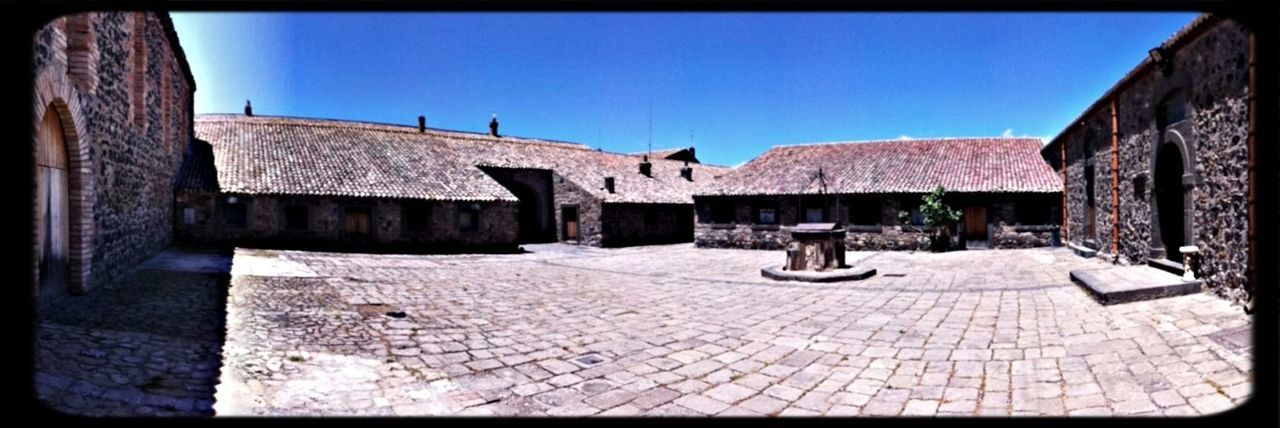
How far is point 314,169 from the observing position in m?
21.9

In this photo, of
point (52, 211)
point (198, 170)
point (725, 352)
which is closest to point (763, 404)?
point (725, 352)

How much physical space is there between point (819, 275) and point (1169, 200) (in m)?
5.98

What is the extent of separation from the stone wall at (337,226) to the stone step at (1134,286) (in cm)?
1883

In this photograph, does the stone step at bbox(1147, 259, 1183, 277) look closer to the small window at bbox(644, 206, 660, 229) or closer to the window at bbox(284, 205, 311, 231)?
the small window at bbox(644, 206, 660, 229)

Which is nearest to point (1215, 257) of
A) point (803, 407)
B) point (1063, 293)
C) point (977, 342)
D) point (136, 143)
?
point (1063, 293)

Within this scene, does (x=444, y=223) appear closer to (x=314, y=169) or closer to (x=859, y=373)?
(x=314, y=169)

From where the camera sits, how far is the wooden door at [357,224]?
20.9m

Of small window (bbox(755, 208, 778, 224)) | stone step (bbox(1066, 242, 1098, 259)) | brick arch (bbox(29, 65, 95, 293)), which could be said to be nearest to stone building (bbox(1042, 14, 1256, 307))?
stone step (bbox(1066, 242, 1098, 259))

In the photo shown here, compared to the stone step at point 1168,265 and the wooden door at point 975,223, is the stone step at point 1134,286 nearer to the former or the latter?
the stone step at point 1168,265

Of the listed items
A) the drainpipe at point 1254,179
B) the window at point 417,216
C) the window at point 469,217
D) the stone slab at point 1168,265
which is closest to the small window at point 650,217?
the window at point 469,217

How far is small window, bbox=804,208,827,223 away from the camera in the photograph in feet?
78.2

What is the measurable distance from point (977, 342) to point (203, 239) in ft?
70.7

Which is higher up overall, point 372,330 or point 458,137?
point 458,137

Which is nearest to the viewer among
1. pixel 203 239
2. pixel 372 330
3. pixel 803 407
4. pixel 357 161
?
pixel 803 407
